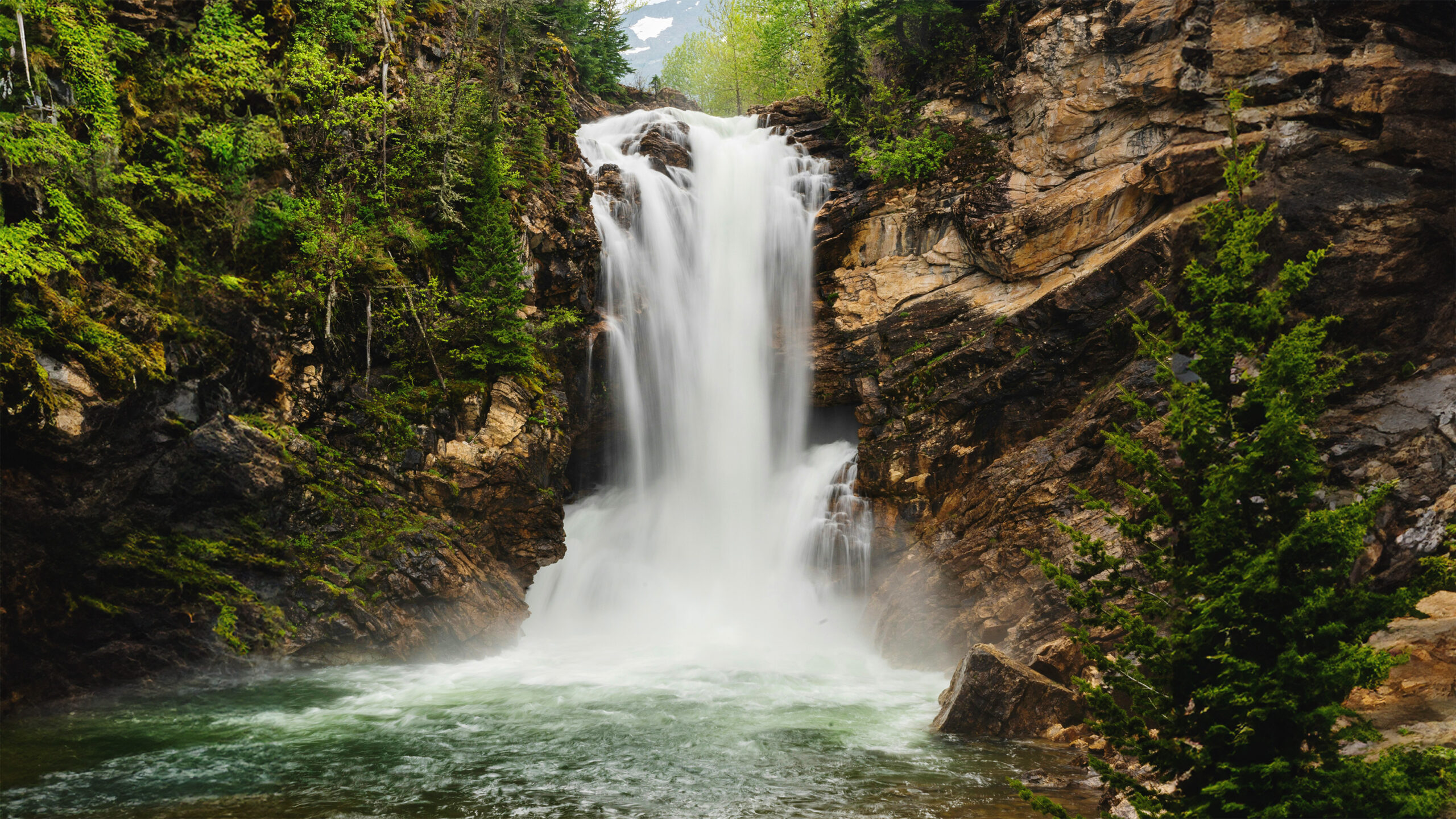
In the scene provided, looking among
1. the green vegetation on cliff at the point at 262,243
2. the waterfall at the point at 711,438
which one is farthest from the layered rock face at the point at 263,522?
the waterfall at the point at 711,438

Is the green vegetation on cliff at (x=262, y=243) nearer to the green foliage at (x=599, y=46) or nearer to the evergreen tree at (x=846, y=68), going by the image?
the green foliage at (x=599, y=46)

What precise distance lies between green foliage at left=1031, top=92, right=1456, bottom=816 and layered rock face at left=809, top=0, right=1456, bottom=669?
8.32 m

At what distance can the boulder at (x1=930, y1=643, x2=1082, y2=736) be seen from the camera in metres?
11.4

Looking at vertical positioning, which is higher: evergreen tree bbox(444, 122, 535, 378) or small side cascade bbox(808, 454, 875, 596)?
evergreen tree bbox(444, 122, 535, 378)

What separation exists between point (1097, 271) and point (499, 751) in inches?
578

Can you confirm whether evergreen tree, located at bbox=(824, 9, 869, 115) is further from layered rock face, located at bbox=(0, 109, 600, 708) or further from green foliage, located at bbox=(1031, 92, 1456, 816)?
green foliage, located at bbox=(1031, 92, 1456, 816)

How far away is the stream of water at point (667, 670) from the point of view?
356 inches

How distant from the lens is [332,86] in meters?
16.9

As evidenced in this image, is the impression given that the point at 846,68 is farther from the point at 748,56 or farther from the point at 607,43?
the point at 748,56

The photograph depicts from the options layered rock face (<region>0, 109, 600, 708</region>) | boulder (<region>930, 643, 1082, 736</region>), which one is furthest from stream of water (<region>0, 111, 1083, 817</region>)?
layered rock face (<region>0, 109, 600, 708</region>)

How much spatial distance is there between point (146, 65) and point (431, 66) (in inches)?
265

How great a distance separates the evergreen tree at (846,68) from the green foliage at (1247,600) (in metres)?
19.4

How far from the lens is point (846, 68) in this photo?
2438cm

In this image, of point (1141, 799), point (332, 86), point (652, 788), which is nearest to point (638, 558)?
point (652, 788)
